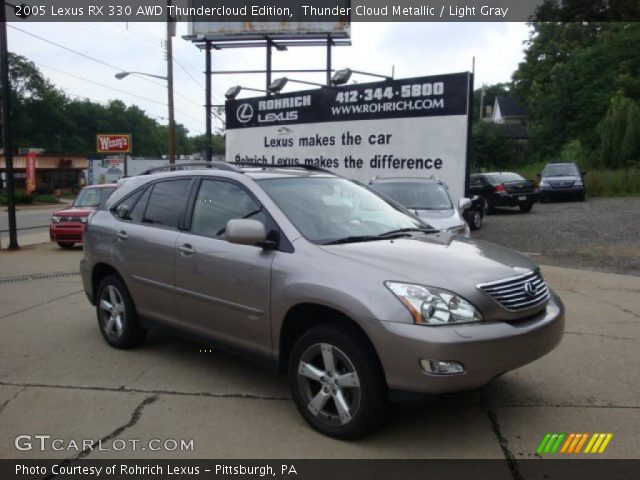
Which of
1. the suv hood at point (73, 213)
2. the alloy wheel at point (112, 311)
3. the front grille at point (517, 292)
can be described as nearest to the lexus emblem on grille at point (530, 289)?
the front grille at point (517, 292)

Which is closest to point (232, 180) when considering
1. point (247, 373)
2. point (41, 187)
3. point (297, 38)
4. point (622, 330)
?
point (247, 373)

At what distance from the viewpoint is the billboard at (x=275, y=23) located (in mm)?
22656

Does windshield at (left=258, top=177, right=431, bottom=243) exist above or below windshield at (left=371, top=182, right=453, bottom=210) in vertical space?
above

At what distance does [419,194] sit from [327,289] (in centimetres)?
721

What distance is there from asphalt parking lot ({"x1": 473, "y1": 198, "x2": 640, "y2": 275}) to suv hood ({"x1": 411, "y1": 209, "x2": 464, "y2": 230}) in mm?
2383

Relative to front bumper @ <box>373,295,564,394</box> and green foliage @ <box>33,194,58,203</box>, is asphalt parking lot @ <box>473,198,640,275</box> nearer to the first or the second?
front bumper @ <box>373,295,564,394</box>

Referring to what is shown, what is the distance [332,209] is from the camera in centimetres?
460

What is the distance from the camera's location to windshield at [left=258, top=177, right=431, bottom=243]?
4.29 m

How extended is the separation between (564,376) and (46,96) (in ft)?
340

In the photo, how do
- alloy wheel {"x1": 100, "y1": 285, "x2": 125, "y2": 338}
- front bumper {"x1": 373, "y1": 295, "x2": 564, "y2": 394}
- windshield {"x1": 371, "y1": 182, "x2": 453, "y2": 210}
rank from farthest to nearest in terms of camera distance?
windshield {"x1": 371, "y1": 182, "x2": 453, "y2": 210} → alloy wheel {"x1": 100, "y1": 285, "x2": 125, "y2": 338} → front bumper {"x1": 373, "y1": 295, "x2": 564, "y2": 394}

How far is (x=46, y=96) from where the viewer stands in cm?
9481

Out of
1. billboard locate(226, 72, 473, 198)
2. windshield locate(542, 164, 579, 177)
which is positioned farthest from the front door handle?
windshield locate(542, 164, 579, 177)

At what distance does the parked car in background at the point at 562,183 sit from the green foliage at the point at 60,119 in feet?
180

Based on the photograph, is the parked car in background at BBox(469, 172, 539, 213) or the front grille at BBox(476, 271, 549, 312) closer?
the front grille at BBox(476, 271, 549, 312)
